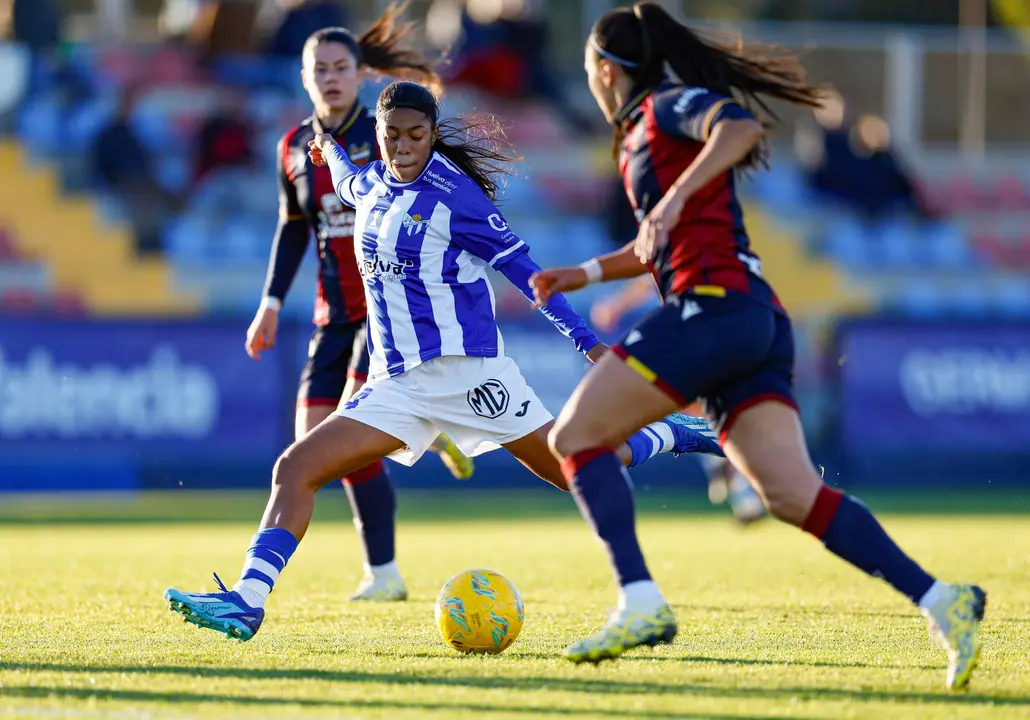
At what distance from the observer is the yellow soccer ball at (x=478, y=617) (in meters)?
5.84

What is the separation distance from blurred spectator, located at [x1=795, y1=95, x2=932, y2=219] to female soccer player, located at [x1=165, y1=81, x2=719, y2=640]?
543 inches

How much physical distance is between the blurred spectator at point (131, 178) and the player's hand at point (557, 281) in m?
12.9

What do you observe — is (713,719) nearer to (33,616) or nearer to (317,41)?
(33,616)

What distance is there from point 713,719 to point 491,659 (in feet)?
4.45

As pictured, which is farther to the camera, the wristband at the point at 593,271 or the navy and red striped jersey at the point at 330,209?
the navy and red striped jersey at the point at 330,209

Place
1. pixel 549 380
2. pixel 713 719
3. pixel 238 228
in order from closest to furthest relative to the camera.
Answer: pixel 713 719
pixel 549 380
pixel 238 228

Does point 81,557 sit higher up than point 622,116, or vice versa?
point 622,116

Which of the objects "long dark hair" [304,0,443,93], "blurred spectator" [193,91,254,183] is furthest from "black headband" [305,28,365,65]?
"blurred spectator" [193,91,254,183]

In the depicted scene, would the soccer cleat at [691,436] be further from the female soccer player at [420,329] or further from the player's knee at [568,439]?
the player's knee at [568,439]

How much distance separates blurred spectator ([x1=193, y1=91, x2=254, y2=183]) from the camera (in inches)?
709

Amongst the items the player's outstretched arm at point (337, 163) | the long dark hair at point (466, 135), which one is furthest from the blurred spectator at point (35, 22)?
the long dark hair at point (466, 135)

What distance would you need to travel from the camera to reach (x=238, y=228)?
17.6 m

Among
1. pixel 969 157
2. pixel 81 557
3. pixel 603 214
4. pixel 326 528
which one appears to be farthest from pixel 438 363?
pixel 969 157

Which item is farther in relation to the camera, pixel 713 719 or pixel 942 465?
pixel 942 465
